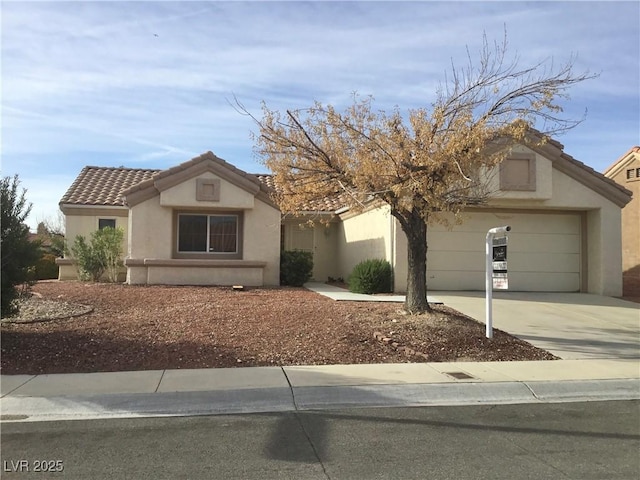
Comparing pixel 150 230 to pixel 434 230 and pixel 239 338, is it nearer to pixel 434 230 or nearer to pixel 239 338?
pixel 239 338

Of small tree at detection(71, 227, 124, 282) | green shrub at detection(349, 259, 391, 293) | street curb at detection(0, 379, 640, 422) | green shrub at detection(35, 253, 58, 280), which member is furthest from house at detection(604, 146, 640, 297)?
→ green shrub at detection(35, 253, 58, 280)

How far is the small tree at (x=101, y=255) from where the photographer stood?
58.1 ft

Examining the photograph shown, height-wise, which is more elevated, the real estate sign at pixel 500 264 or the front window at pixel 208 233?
the front window at pixel 208 233

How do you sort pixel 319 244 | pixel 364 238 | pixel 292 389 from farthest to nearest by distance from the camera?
pixel 319 244 → pixel 364 238 → pixel 292 389

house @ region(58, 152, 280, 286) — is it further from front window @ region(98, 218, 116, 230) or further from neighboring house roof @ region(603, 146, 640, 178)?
neighboring house roof @ region(603, 146, 640, 178)

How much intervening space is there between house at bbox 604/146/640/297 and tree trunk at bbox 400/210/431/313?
14335mm

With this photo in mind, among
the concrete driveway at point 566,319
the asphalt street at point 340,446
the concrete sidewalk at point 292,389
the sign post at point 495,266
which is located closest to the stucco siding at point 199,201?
the concrete driveway at point 566,319

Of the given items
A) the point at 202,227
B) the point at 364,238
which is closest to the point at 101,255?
the point at 202,227

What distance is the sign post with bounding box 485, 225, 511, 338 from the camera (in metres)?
10.3

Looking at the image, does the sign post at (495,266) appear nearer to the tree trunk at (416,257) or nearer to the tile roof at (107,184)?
the tree trunk at (416,257)

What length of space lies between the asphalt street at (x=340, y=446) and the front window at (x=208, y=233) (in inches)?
480

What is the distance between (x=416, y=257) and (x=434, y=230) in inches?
250

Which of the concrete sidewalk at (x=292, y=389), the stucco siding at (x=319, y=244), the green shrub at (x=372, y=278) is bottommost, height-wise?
the concrete sidewalk at (x=292, y=389)

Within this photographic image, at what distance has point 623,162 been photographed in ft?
77.2
